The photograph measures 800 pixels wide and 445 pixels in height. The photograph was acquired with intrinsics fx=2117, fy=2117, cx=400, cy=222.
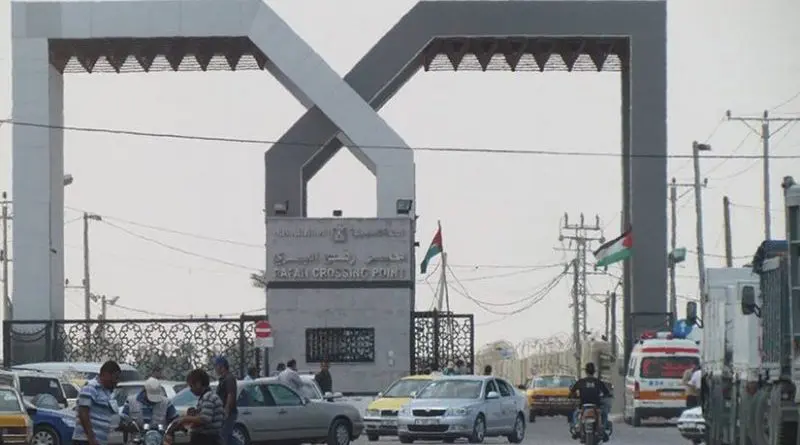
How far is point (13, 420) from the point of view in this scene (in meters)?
34.4

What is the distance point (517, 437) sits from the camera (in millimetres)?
43125

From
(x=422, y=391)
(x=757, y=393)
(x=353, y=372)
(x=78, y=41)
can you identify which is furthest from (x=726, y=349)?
(x=78, y=41)

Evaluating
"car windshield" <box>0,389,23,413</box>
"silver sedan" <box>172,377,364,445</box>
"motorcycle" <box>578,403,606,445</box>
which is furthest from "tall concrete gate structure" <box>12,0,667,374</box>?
"car windshield" <box>0,389,23,413</box>

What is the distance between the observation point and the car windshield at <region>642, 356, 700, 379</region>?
51469 millimetres

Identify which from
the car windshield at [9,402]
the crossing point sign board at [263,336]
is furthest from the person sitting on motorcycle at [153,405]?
the crossing point sign board at [263,336]

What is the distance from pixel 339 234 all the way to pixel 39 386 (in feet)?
47.9

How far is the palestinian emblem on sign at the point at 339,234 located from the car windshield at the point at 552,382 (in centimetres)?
1465

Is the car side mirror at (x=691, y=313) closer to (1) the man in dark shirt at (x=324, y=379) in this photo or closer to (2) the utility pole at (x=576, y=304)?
(1) the man in dark shirt at (x=324, y=379)

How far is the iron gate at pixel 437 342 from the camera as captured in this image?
5341 centimetres

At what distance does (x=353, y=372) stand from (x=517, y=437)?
10751 millimetres

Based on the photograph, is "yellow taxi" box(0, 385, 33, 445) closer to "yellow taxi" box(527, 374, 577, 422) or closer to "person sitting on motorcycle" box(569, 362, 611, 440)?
"person sitting on motorcycle" box(569, 362, 611, 440)

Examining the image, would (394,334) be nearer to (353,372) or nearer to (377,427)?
(353,372)

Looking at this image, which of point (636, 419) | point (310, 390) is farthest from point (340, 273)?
point (310, 390)

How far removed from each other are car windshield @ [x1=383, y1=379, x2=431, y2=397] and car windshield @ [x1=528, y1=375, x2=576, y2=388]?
2143cm
